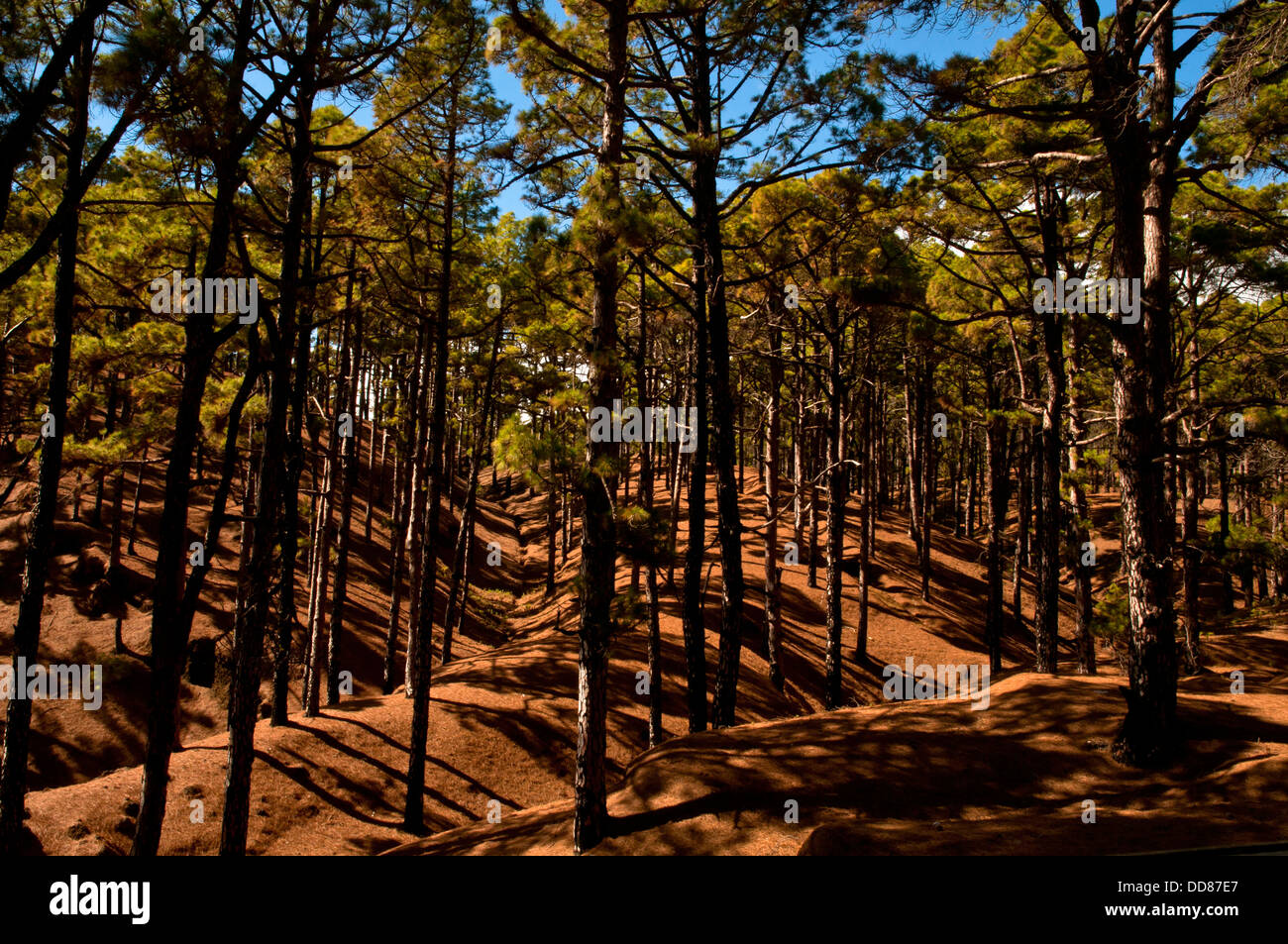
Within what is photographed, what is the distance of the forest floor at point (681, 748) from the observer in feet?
21.9

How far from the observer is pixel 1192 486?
17781mm

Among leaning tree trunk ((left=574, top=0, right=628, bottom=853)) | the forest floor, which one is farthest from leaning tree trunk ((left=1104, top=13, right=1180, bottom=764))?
leaning tree trunk ((left=574, top=0, right=628, bottom=853))

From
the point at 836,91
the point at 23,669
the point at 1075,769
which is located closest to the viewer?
the point at 23,669

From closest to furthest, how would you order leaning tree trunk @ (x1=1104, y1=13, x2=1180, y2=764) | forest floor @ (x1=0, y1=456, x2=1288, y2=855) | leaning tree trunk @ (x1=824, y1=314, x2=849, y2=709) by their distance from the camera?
forest floor @ (x1=0, y1=456, x2=1288, y2=855) < leaning tree trunk @ (x1=1104, y1=13, x2=1180, y2=764) < leaning tree trunk @ (x1=824, y1=314, x2=849, y2=709)

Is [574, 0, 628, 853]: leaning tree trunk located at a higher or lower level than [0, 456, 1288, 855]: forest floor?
higher

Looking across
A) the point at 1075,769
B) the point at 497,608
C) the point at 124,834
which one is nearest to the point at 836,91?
the point at 1075,769

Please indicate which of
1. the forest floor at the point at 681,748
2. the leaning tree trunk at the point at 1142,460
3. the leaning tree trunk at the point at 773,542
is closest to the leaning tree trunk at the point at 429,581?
the forest floor at the point at 681,748

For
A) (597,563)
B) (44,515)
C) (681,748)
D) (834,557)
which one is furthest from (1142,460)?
(44,515)

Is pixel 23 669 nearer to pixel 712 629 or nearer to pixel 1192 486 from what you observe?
pixel 712 629

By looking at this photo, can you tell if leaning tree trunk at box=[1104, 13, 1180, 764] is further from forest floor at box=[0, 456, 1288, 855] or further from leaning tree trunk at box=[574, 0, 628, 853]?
leaning tree trunk at box=[574, 0, 628, 853]

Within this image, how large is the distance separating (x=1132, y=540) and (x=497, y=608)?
21.8m

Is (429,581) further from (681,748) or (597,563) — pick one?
(597,563)

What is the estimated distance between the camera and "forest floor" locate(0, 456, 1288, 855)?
262 inches
